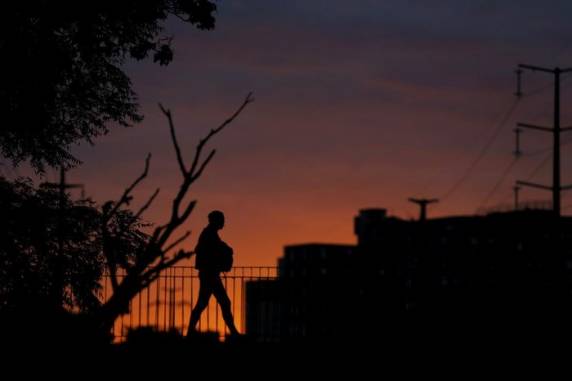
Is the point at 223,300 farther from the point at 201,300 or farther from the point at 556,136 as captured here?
the point at 556,136

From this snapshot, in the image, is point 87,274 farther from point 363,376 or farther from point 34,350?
point 34,350

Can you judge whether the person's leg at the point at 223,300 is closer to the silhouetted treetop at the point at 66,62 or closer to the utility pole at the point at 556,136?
the silhouetted treetop at the point at 66,62

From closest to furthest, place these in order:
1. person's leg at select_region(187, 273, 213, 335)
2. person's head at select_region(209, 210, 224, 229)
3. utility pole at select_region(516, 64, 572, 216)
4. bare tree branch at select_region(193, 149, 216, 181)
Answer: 1. bare tree branch at select_region(193, 149, 216, 181)
2. person's head at select_region(209, 210, 224, 229)
3. person's leg at select_region(187, 273, 213, 335)
4. utility pole at select_region(516, 64, 572, 216)

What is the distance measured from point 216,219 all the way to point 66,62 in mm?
4396

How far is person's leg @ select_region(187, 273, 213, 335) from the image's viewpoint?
59.2 ft

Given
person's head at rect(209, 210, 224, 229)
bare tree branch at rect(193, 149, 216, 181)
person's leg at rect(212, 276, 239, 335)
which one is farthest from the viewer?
person's leg at rect(212, 276, 239, 335)

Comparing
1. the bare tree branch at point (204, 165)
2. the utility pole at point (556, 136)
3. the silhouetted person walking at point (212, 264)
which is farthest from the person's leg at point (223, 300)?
the utility pole at point (556, 136)

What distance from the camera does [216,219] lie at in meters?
17.8

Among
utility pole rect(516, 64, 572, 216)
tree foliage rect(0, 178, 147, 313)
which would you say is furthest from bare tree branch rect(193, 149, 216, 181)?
utility pole rect(516, 64, 572, 216)

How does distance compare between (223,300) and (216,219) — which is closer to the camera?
(216,219)

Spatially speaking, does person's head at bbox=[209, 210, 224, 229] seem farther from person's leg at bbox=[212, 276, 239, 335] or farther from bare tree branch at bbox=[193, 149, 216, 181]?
bare tree branch at bbox=[193, 149, 216, 181]

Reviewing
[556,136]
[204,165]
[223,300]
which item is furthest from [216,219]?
[556,136]

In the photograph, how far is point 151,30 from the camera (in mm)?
20859

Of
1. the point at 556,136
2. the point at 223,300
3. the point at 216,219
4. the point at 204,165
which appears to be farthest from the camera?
the point at 556,136
